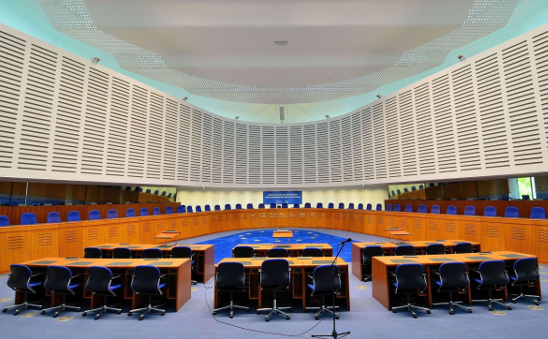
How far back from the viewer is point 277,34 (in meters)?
6.44

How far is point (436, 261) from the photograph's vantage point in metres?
4.32

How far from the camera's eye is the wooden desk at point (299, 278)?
4207 millimetres

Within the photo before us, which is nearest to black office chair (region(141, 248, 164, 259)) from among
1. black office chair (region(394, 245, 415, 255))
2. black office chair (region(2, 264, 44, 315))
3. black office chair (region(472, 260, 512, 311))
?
black office chair (region(2, 264, 44, 315))

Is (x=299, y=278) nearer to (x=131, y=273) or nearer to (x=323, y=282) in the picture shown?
(x=323, y=282)

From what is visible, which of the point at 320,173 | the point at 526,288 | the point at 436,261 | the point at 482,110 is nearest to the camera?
the point at 436,261

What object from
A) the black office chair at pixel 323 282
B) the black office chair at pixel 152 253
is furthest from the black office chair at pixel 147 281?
the black office chair at pixel 323 282

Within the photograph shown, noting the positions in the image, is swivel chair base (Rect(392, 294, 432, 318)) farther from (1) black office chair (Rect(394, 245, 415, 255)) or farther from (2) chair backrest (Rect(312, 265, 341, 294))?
(1) black office chair (Rect(394, 245, 415, 255))

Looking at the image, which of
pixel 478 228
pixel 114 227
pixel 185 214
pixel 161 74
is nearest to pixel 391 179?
pixel 478 228

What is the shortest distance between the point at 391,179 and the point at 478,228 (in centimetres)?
404

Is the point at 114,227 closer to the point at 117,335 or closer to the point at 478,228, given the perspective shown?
the point at 117,335

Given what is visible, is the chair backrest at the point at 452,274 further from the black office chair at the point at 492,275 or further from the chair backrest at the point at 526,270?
the chair backrest at the point at 526,270

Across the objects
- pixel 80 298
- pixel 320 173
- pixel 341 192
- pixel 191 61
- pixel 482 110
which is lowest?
pixel 80 298

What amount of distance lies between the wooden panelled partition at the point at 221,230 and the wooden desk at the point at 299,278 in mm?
5807

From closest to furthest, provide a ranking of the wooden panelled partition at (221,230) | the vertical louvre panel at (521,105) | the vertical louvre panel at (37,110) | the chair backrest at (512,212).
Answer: the wooden panelled partition at (221,230), the vertical louvre panel at (521,105), the vertical louvre panel at (37,110), the chair backrest at (512,212)
